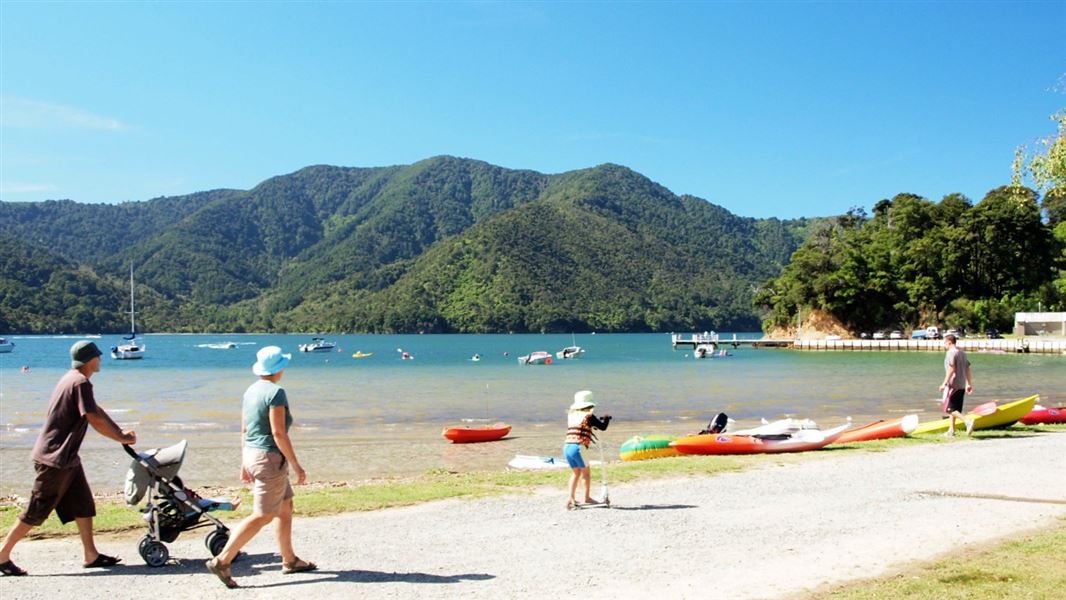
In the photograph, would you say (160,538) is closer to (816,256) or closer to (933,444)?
(933,444)

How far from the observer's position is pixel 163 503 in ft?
24.7

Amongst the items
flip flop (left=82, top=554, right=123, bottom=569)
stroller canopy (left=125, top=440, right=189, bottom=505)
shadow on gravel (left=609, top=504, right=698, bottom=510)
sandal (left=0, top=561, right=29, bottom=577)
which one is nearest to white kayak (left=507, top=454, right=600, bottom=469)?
shadow on gravel (left=609, top=504, right=698, bottom=510)

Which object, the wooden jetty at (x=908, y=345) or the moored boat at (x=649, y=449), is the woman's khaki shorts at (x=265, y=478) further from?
the wooden jetty at (x=908, y=345)

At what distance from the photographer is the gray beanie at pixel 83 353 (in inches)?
275

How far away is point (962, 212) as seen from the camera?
111 m

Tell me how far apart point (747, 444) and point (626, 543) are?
823cm

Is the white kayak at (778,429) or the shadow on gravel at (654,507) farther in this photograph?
the white kayak at (778,429)

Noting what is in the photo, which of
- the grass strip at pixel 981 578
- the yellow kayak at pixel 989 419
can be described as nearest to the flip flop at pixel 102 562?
the grass strip at pixel 981 578

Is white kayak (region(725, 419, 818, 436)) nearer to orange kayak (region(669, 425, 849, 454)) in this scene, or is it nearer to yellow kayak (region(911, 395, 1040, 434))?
orange kayak (region(669, 425, 849, 454))

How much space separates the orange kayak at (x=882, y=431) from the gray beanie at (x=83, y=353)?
15.2m

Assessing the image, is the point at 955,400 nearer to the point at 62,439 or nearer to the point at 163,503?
the point at 163,503

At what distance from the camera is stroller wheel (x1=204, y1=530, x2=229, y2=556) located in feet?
24.8

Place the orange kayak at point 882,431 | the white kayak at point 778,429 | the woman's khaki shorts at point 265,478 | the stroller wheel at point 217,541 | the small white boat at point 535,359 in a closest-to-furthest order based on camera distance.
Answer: the woman's khaki shorts at point 265,478
the stroller wheel at point 217,541
the white kayak at point 778,429
the orange kayak at point 882,431
the small white boat at point 535,359

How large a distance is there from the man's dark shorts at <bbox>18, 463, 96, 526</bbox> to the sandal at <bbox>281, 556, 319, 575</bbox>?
67.1 inches
